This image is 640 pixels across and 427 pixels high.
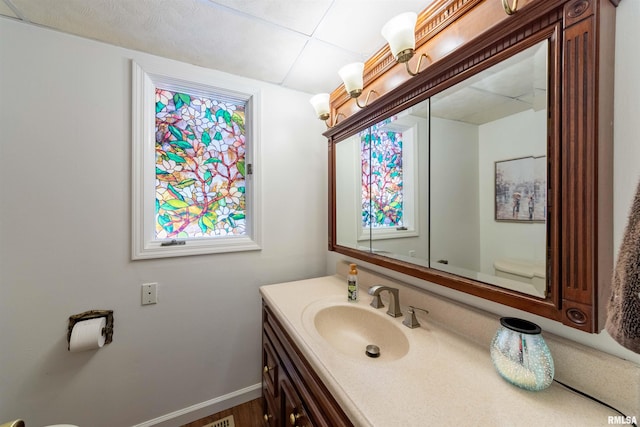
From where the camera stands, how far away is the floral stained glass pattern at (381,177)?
1.15m

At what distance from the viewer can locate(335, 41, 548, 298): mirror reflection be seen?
2.12 feet

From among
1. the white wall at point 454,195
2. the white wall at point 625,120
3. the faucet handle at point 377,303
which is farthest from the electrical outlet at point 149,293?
the white wall at point 625,120

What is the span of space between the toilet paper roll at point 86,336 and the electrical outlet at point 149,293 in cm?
19

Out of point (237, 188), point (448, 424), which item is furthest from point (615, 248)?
point (237, 188)

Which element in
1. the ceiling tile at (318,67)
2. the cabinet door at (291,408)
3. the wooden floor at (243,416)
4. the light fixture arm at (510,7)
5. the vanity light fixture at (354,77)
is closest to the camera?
the light fixture arm at (510,7)

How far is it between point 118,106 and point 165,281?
0.97m

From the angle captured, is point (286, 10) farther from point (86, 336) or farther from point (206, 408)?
point (206, 408)

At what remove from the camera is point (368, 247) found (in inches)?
51.5

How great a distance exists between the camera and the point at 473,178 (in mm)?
823

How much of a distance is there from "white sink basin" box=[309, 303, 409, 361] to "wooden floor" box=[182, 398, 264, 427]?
0.91m

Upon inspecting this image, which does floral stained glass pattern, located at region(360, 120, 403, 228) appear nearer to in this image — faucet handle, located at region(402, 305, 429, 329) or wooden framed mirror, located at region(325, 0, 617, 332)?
wooden framed mirror, located at region(325, 0, 617, 332)

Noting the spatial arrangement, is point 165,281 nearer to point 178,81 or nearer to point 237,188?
point 237,188

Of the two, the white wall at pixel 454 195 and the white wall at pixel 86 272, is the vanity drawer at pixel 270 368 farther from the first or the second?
the white wall at pixel 454 195

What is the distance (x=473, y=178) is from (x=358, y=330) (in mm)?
804
